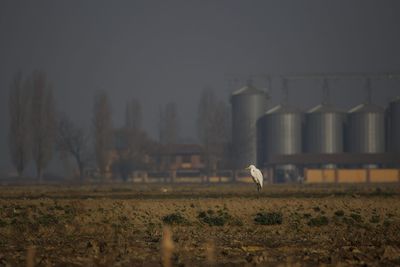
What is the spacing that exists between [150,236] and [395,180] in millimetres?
93911

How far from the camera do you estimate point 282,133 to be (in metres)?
130

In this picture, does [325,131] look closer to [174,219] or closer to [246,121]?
[246,121]

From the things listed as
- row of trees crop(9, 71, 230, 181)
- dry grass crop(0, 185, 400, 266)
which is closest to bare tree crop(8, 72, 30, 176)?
row of trees crop(9, 71, 230, 181)

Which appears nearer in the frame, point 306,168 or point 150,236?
point 150,236

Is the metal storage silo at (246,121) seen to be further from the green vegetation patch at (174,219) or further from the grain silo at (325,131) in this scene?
the green vegetation patch at (174,219)

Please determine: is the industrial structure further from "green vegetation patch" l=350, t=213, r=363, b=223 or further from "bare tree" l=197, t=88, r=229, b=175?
"green vegetation patch" l=350, t=213, r=363, b=223

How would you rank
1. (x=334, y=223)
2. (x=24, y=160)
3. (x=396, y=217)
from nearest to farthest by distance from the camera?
(x=334, y=223) < (x=396, y=217) < (x=24, y=160)

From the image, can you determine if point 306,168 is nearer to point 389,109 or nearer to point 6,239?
point 389,109

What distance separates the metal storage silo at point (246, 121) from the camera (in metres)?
129

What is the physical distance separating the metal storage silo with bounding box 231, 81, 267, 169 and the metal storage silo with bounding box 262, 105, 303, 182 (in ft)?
8.12

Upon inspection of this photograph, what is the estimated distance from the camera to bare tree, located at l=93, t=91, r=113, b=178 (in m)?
109

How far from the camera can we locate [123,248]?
20.1 metres

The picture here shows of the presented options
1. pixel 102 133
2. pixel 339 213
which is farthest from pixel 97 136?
pixel 339 213

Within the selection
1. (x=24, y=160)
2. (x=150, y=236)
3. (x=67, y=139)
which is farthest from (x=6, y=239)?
(x=67, y=139)
